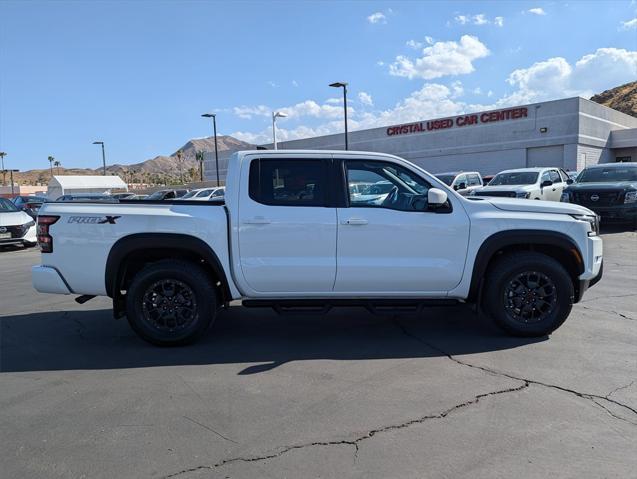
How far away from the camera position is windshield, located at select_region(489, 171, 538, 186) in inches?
615

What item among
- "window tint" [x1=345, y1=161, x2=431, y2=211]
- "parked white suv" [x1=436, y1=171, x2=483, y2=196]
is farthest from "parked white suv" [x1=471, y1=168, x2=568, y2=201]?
"window tint" [x1=345, y1=161, x2=431, y2=211]

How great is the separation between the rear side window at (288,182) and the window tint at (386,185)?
0.32 meters

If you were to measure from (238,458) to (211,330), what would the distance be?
280cm

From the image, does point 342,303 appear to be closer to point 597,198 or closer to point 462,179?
point 597,198

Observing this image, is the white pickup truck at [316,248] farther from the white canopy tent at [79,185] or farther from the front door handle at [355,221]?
the white canopy tent at [79,185]

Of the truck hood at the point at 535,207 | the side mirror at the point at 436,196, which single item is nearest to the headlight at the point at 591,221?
the truck hood at the point at 535,207

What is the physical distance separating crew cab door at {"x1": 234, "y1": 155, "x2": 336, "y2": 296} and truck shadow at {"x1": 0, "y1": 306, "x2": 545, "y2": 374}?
63 cm

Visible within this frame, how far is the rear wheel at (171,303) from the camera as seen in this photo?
16.2ft

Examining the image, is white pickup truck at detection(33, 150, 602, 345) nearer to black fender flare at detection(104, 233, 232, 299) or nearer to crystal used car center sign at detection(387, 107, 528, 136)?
black fender flare at detection(104, 233, 232, 299)

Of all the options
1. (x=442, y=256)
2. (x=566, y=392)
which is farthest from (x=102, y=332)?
(x=566, y=392)

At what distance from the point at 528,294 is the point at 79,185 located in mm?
55020

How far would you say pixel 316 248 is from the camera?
4.92 metres

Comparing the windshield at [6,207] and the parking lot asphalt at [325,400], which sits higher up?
the windshield at [6,207]

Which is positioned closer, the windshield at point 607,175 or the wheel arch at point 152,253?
the wheel arch at point 152,253
